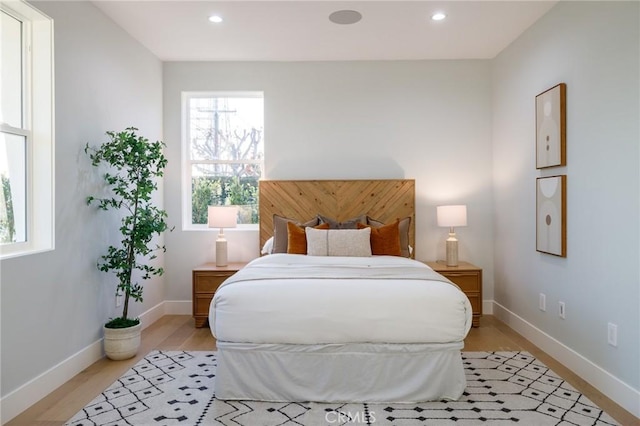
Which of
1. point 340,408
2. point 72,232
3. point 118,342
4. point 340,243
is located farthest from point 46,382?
point 340,243

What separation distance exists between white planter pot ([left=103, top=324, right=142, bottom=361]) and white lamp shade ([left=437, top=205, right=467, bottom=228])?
10.00 ft

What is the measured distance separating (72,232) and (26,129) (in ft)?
2.45

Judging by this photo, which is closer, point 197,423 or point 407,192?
point 197,423

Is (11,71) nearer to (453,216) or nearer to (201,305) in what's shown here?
(201,305)

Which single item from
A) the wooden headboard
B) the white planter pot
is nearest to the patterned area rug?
the white planter pot

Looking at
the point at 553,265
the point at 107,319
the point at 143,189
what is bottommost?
the point at 107,319

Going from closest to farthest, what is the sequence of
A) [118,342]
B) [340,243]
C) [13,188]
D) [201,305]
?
1. [13,188]
2. [118,342]
3. [340,243]
4. [201,305]

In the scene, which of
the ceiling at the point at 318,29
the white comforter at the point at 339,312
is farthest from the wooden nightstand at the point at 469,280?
the ceiling at the point at 318,29

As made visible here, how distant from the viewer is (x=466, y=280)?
4.22 metres

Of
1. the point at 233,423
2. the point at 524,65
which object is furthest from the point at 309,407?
the point at 524,65

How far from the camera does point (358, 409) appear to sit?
2.46m

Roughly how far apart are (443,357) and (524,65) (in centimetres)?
285

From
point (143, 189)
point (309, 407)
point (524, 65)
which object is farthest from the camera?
point (524, 65)

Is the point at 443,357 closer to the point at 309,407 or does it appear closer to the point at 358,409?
the point at 358,409
